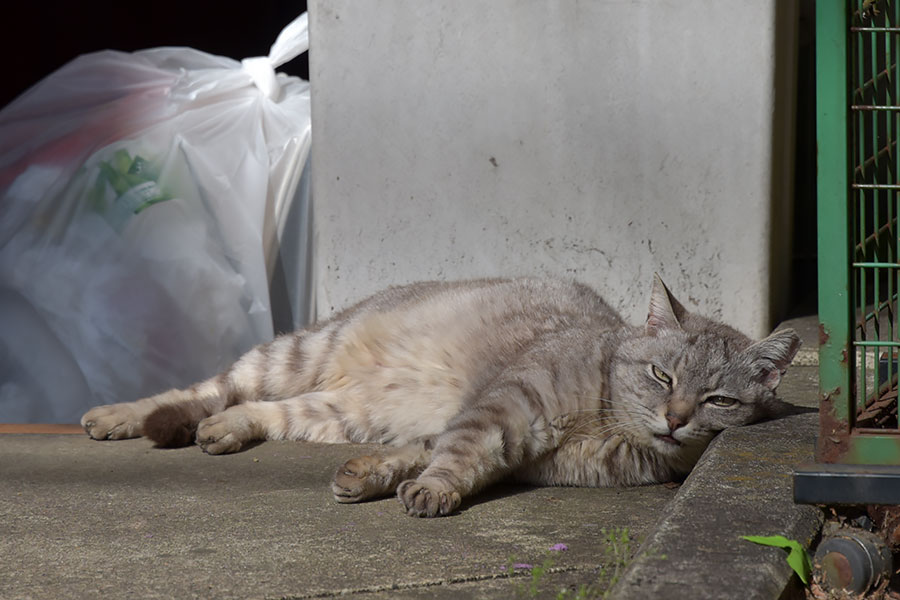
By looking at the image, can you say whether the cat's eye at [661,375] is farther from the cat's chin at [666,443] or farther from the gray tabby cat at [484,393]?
the cat's chin at [666,443]

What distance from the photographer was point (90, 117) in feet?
16.0

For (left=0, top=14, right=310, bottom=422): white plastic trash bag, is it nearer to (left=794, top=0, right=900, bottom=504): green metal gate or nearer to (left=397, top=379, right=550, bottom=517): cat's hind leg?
(left=397, top=379, right=550, bottom=517): cat's hind leg

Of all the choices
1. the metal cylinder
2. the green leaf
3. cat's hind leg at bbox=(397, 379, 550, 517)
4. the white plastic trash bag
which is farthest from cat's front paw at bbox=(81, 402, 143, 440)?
the metal cylinder

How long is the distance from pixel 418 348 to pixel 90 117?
7.11 ft

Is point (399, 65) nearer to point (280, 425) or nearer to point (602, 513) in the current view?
point (280, 425)

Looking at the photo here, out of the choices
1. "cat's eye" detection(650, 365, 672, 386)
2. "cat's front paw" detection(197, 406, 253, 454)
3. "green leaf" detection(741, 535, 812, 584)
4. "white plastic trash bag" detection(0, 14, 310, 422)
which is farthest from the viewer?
"white plastic trash bag" detection(0, 14, 310, 422)

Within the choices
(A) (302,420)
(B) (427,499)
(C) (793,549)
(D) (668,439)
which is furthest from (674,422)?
(A) (302,420)

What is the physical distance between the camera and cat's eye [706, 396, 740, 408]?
10.3 ft

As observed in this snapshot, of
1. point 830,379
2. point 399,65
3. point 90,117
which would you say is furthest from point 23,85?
point 830,379

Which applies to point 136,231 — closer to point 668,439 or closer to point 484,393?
point 484,393

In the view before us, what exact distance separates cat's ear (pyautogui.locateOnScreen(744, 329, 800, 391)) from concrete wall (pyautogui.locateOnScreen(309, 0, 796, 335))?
117 centimetres

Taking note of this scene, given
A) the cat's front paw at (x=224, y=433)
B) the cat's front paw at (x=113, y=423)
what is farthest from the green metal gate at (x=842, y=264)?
the cat's front paw at (x=113, y=423)

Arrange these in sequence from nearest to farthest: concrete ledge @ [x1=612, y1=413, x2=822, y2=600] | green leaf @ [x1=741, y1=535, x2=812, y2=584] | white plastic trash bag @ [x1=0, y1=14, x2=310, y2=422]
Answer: concrete ledge @ [x1=612, y1=413, x2=822, y2=600]
green leaf @ [x1=741, y1=535, x2=812, y2=584]
white plastic trash bag @ [x1=0, y1=14, x2=310, y2=422]

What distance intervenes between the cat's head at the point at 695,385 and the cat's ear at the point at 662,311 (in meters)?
0.06
